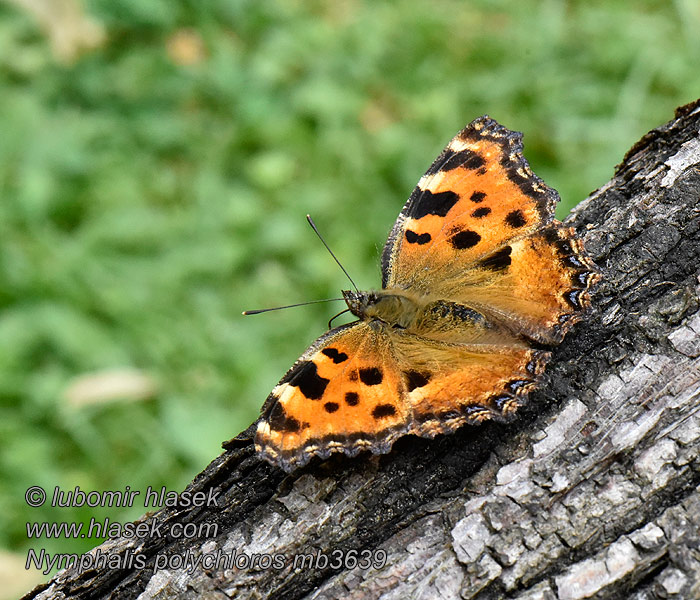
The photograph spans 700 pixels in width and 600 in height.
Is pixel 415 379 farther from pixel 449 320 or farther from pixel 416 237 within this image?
pixel 416 237

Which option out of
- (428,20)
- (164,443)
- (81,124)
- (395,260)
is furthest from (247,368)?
(428,20)

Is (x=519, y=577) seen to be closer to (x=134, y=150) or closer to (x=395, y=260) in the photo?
(x=395, y=260)

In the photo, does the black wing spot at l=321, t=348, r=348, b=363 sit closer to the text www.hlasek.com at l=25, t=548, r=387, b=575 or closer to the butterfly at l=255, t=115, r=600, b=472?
the butterfly at l=255, t=115, r=600, b=472

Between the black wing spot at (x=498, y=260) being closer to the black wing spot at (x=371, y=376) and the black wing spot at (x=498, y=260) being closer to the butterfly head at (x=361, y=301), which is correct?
the butterfly head at (x=361, y=301)

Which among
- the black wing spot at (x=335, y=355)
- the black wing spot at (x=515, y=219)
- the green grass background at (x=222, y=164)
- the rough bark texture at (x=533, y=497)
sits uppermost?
the green grass background at (x=222, y=164)

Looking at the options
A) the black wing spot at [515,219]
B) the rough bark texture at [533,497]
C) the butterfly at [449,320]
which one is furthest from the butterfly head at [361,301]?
the rough bark texture at [533,497]

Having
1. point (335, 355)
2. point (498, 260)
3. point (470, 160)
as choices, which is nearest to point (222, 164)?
point (470, 160)
